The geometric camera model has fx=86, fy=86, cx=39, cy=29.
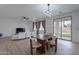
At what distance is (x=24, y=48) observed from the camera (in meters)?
2.06

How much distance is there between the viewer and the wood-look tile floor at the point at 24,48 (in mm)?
1947

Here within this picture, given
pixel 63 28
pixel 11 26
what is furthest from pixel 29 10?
pixel 63 28

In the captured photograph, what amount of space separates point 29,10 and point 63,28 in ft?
3.09

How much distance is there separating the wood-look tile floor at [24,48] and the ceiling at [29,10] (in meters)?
0.59

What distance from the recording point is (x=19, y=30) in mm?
2137

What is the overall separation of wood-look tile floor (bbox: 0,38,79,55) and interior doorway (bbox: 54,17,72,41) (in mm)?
146

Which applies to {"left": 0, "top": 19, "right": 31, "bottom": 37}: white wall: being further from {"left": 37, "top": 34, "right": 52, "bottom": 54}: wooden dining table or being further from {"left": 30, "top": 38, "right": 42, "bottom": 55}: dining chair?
{"left": 37, "top": 34, "right": 52, "bottom": 54}: wooden dining table

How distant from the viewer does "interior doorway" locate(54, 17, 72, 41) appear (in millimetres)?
2076

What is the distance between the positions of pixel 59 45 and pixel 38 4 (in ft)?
3.61

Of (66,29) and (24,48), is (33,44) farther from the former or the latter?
(66,29)

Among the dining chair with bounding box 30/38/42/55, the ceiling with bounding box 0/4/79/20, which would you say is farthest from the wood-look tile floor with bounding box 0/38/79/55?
the ceiling with bounding box 0/4/79/20
